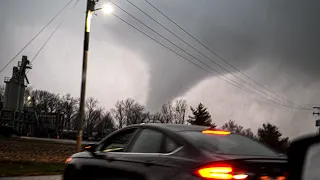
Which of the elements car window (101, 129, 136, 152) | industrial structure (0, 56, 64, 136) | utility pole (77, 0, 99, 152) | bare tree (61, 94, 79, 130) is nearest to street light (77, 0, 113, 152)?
utility pole (77, 0, 99, 152)

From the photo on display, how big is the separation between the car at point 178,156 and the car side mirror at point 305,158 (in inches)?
52.2

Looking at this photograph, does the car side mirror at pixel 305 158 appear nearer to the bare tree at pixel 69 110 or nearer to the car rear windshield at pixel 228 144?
the car rear windshield at pixel 228 144

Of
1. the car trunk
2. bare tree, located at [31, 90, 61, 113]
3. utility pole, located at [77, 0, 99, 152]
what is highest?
bare tree, located at [31, 90, 61, 113]

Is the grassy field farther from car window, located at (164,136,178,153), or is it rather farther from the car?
car window, located at (164,136,178,153)

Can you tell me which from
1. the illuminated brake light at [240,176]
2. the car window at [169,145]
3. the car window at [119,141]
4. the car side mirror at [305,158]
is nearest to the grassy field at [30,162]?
the car window at [119,141]

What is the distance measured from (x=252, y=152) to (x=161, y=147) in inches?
43.5

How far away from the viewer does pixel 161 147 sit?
4.59 metres

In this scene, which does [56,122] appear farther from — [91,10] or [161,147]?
[161,147]

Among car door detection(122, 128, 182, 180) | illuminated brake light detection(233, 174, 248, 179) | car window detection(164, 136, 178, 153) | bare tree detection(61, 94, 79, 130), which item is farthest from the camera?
bare tree detection(61, 94, 79, 130)

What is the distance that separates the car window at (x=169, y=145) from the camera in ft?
14.5

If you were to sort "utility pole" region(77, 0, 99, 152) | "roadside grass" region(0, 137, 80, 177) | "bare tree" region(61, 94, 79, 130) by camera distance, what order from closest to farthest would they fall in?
1. "roadside grass" region(0, 137, 80, 177)
2. "utility pole" region(77, 0, 99, 152)
3. "bare tree" region(61, 94, 79, 130)

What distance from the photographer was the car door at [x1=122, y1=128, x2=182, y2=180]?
4219 mm

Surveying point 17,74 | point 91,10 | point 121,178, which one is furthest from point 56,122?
point 121,178

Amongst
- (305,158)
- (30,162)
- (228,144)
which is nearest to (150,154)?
(228,144)
